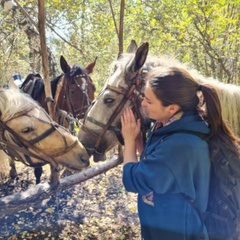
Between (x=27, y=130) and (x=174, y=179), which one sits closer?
(x=174, y=179)

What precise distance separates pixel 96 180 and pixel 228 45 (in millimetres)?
4497

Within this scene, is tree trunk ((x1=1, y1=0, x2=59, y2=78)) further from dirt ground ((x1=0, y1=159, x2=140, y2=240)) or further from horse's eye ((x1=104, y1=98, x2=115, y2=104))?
horse's eye ((x1=104, y1=98, x2=115, y2=104))

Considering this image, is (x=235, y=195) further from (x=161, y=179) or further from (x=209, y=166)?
(x=161, y=179)

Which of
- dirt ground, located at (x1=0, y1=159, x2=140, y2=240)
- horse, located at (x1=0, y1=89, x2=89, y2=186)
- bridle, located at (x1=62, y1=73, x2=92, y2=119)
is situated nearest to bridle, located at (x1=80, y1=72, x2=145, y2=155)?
horse, located at (x1=0, y1=89, x2=89, y2=186)

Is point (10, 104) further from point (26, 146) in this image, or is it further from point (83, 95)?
point (83, 95)

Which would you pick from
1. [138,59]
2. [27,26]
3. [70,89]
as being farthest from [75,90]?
[138,59]

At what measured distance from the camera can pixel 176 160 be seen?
1338 mm

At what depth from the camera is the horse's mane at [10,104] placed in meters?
2.42

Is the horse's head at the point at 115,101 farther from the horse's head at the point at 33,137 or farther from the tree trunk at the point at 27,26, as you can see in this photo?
the tree trunk at the point at 27,26

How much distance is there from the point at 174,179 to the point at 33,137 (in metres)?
1.63

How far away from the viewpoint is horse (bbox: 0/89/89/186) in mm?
2459

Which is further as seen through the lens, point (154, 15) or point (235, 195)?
point (154, 15)

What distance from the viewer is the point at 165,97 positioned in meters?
1.43

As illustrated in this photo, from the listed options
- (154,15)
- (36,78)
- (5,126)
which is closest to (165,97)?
(5,126)
